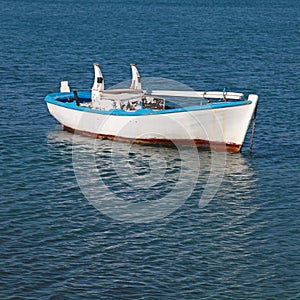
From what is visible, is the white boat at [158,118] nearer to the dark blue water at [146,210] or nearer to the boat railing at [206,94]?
the boat railing at [206,94]

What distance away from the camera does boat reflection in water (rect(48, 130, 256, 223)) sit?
3784cm

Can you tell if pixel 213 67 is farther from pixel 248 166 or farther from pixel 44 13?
pixel 44 13

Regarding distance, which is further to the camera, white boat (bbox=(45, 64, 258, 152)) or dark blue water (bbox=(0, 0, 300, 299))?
white boat (bbox=(45, 64, 258, 152))

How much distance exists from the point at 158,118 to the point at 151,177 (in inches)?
200

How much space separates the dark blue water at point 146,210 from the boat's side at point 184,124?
2.73ft

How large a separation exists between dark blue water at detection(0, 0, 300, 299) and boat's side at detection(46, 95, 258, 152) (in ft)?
2.73

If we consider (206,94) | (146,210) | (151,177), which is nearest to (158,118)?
(206,94)

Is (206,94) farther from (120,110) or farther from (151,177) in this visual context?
(151,177)

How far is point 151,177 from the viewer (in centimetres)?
4181

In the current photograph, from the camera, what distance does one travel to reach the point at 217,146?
46.1m

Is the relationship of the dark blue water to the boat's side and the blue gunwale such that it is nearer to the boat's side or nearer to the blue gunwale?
the boat's side

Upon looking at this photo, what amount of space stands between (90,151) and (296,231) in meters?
15.1

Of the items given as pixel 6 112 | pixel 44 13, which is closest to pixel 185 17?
pixel 44 13

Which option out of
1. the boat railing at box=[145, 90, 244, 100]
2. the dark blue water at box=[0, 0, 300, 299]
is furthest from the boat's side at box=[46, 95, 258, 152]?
the boat railing at box=[145, 90, 244, 100]
